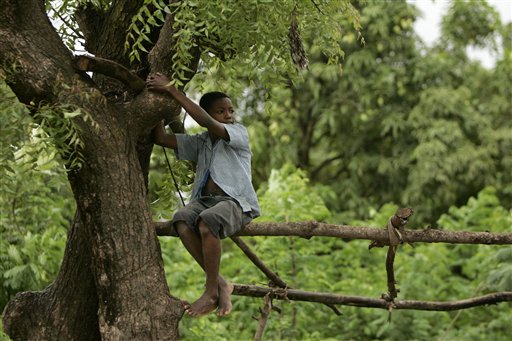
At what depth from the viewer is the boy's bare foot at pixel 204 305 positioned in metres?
4.13

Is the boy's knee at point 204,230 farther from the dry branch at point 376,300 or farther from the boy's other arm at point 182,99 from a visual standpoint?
the dry branch at point 376,300

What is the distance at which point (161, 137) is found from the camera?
4.45m

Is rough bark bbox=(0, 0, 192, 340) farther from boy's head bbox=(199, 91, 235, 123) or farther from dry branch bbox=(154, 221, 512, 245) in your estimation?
dry branch bbox=(154, 221, 512, 245)

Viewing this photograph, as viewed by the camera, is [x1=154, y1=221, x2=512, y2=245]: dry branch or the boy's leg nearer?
the boy's leg

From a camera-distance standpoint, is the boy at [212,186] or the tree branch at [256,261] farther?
the tree branch at [256,261]

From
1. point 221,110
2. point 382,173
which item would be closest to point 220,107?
point 221,110

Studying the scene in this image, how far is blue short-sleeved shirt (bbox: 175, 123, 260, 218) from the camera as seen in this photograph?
14.4 feet

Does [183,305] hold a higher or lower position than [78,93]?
lower

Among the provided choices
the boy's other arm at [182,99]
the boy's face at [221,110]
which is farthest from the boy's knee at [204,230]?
the boy's face at [221,110]

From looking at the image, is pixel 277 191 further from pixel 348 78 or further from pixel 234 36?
pixel 348 78

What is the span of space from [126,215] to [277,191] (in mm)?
4981

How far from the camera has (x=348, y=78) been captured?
14617mm

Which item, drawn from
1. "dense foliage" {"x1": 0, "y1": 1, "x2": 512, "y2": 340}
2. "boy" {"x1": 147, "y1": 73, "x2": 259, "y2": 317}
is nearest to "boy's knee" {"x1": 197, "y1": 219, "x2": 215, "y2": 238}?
"boy" {"x1": 147, "y1": 73, "x2": 259, "y2": 317}

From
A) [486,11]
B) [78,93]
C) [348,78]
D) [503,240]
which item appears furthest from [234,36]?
[486,11]
